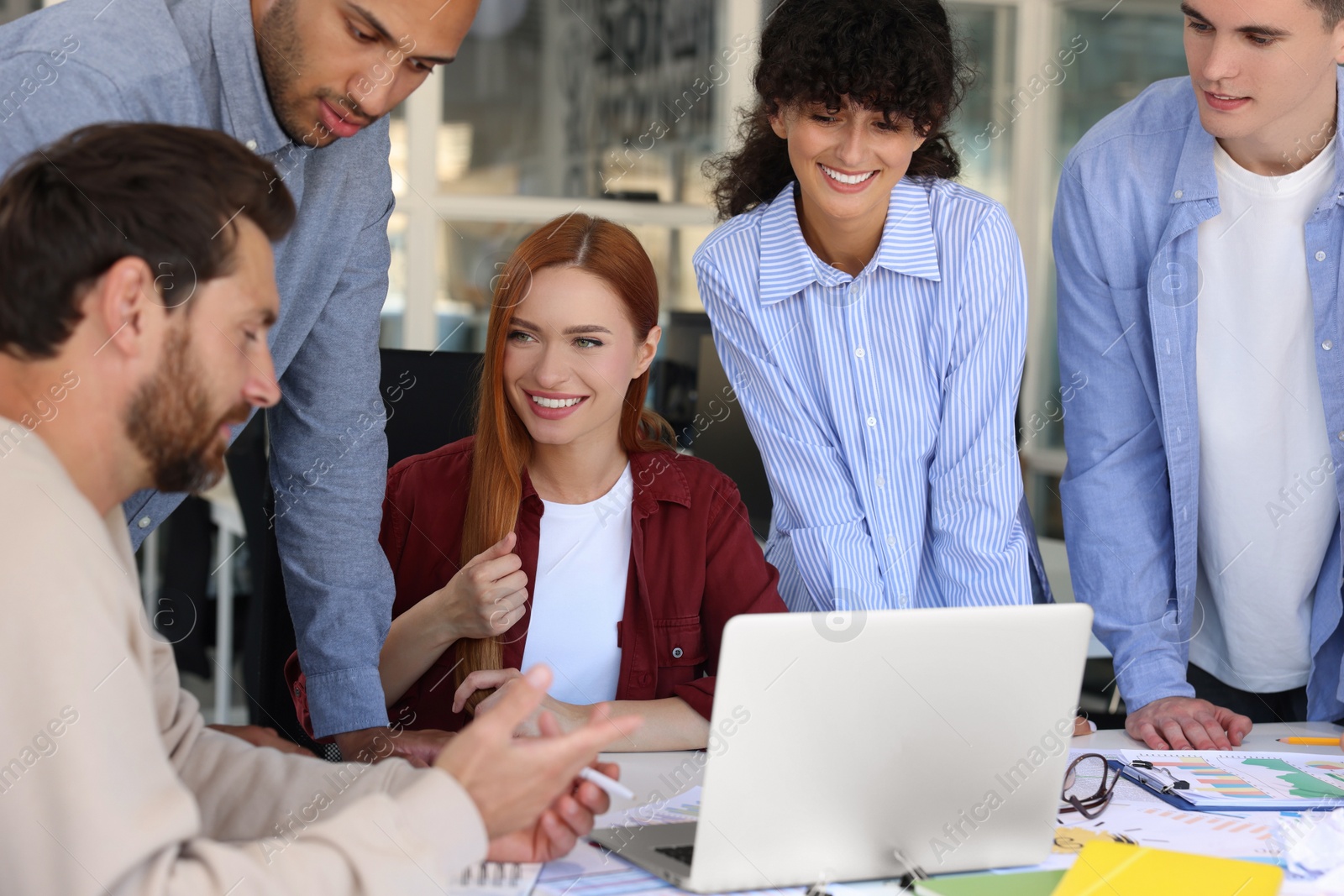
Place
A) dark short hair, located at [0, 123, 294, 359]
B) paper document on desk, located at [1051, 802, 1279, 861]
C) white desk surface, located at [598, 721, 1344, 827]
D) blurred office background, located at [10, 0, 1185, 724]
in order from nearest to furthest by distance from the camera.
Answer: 1. dark short hair, located at [0, 123, 294, 359]
2. paper document on desk, located at [1051, 802, 1279, 861]
3. white desk surface, located at [598, 721, 1344, 827]
4. blurred office background, located at [10, 0, 1185, 724]

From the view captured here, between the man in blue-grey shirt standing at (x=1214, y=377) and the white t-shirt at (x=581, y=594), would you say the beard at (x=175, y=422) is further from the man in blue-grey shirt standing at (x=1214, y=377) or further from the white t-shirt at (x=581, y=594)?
the man in blue-grey shirt standing at (x=1214, y=377)

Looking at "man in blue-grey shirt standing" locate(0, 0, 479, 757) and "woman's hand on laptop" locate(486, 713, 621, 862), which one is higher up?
"man in blue-grey shirt standing" locate(0, 0, 479, 757)

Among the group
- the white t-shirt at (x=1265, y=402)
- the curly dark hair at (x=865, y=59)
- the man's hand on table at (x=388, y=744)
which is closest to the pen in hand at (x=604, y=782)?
the man's hand on table at (x=388, y=744)

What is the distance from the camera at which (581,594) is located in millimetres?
1871

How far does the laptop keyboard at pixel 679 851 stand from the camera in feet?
3.71

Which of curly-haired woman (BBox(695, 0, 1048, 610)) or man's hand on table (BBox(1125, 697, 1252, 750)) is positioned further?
curly-haired woman (BBox(695, 0, 1048, 610))

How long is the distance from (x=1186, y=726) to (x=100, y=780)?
1380 mm

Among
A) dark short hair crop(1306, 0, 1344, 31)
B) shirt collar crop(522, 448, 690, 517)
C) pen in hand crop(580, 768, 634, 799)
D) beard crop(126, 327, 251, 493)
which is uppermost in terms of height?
dark short hair crop(1306, 0, 1344, 31)

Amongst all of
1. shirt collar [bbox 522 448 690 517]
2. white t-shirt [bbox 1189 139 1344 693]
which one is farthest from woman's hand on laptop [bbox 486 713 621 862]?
white t-shirt [bbox 1189 139 1344 693]

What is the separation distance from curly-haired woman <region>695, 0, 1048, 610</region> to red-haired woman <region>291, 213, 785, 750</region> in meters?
0.15

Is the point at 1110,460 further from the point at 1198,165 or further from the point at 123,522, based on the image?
the point at 123,522

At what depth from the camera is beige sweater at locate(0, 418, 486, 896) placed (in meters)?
0.82

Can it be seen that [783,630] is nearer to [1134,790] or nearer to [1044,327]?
[1134,790]

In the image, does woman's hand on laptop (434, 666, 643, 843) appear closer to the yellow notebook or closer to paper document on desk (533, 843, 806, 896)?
paper document on desk (533, 843, 806, 896)
